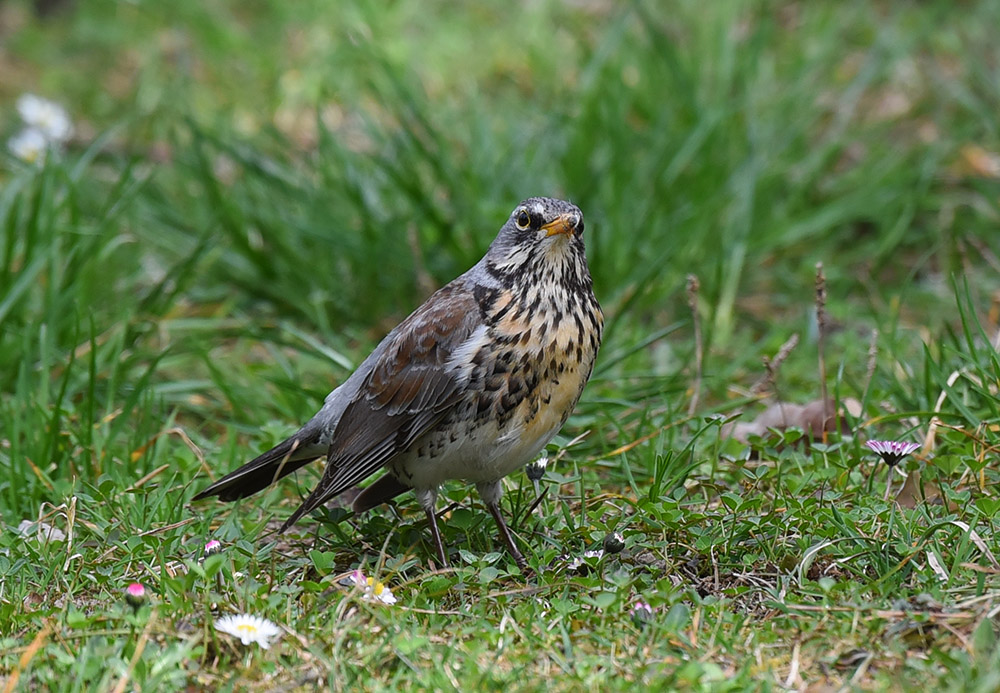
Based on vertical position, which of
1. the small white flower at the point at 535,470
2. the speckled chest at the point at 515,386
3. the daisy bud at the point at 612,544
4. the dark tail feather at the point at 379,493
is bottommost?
the daisy bud at the point at 612,544

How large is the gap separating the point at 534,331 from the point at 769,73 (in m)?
4.99

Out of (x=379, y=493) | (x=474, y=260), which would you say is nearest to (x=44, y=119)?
(x=474, y=260)

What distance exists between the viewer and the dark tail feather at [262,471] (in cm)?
440

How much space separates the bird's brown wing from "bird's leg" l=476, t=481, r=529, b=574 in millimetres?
332

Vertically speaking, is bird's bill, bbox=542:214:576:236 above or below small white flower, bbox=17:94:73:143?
below

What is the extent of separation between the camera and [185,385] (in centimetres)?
563

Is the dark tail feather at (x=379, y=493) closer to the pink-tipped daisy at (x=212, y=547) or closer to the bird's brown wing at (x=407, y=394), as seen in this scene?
the bird's brown wing at (x=407, y=394)

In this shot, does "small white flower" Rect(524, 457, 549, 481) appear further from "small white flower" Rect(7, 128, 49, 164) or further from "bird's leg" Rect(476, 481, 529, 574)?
"small white flower" Rect(7, 128, 49, 164)

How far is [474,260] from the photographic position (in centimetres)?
651

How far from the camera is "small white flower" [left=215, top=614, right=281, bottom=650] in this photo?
11.2ft

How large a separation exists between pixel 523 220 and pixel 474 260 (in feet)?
7.03

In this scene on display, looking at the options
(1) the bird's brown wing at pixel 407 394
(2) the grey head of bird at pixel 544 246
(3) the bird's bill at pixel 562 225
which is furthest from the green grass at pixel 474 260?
(3) the bird's bill at pixel 562 225

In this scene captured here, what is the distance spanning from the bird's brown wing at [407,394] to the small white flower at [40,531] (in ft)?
2.74

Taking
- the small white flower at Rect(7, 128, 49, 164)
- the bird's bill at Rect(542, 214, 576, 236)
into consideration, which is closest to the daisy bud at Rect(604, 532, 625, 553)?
the bird's bill at Rect(542, 214, 576, 236)
